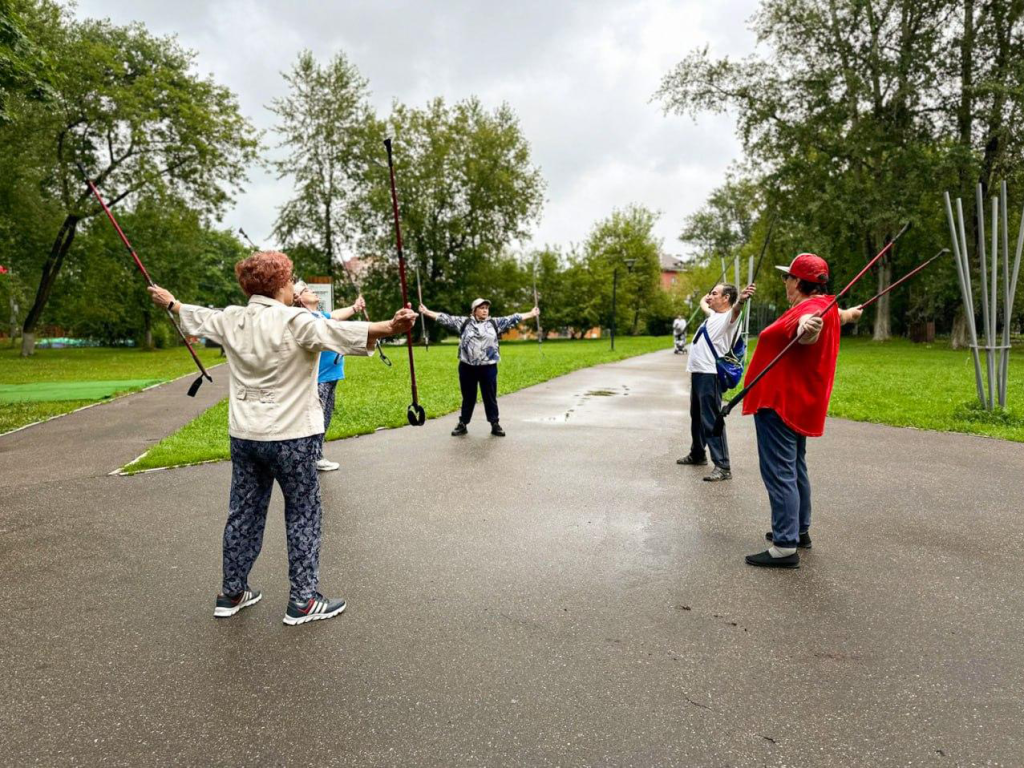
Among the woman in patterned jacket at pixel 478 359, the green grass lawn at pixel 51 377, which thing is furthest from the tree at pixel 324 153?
the woman in patterned jacket at pixel 478 359

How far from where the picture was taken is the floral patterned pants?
3.47 metres

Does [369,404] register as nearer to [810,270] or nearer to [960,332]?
[810,270]

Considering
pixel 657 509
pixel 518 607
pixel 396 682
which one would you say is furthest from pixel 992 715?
pixel 657 509

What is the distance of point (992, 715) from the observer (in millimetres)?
2645

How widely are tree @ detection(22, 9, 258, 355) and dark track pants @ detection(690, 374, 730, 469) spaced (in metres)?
30.5

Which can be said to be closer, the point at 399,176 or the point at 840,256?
the point at 840,256

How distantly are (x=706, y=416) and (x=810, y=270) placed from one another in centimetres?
297

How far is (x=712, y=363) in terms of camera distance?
682 cm

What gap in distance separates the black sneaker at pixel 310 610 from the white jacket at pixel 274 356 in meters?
0.91

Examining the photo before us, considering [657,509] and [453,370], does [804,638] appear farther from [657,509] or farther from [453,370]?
[453,370]

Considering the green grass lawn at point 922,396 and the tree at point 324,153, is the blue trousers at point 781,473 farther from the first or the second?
the tree at point 324,153

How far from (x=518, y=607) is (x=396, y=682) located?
0.94 meters

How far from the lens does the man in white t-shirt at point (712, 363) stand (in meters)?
6.66

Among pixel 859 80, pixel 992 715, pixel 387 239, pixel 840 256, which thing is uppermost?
pixel 859 80
